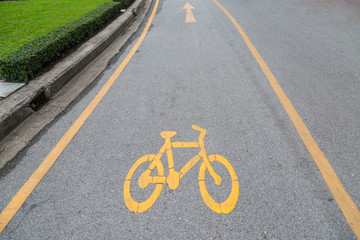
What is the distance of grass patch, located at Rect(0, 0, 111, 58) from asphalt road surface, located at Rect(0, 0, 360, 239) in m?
2.76

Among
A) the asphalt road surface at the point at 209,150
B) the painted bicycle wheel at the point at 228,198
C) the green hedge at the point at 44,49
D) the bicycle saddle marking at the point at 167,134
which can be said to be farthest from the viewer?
the green hedge at the point at 44,49

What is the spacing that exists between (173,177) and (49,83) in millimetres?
2762

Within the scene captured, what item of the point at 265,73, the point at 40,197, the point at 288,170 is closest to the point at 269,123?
the point at 288,170

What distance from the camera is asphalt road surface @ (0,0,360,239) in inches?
75.7

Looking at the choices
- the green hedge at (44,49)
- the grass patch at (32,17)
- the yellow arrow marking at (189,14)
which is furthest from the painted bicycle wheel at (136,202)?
the yellow arrow marking at (189,14)

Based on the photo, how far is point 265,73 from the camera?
13.7 feet

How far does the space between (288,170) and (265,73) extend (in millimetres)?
2336

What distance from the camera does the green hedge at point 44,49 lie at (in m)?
3.67

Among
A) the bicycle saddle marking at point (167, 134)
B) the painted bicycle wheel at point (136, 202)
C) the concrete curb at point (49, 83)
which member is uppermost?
the concrete curb at point (49, 83)

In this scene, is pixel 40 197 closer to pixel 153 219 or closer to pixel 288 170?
pixel 153 219

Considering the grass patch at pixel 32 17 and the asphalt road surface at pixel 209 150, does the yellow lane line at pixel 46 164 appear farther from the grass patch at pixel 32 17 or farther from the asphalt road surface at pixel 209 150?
the grass patch at pixel 32 17

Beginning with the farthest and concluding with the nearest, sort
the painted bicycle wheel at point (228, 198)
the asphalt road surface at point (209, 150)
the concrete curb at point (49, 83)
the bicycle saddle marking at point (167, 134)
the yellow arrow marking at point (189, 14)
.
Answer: the yellow arrow marking at point (189, 14) → the concrete curb at point (49, 83) → the bicycle saddle marking at point (167, 134) → the painted bicycle wheel at point (228, 198) → the asphalt road surface at point (209, 150)

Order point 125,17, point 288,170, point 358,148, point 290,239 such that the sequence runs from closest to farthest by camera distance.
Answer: point 290,239, point 288,170, point 358,148, point 125,17

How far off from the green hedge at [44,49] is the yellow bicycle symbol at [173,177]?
276 centimetres
